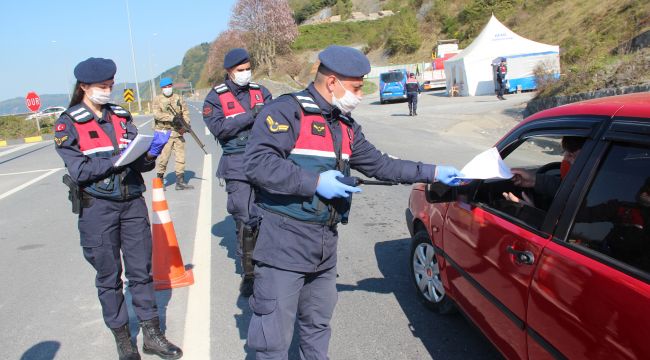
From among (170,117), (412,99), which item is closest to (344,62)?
(170,117)

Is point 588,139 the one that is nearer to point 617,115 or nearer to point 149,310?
point 617,115

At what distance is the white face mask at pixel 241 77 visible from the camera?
181 inches

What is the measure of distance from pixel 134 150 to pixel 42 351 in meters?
1.68

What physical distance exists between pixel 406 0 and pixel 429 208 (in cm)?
8845

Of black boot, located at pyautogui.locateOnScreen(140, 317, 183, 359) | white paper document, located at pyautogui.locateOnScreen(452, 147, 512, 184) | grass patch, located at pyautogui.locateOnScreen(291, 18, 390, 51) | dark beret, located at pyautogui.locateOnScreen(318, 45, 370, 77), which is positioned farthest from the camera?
grass patch, located at pyautogui.locateOnScreen(291, 18, 390, 51)

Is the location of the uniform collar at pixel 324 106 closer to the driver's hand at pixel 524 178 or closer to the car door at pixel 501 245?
the car door at pixel 501 245

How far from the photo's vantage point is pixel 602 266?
1968 mm

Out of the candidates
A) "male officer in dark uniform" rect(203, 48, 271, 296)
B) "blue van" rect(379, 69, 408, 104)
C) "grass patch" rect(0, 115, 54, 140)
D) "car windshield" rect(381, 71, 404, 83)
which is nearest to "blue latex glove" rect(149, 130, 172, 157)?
"male officer in dark uniform" rect(203, 48, 271, 296)

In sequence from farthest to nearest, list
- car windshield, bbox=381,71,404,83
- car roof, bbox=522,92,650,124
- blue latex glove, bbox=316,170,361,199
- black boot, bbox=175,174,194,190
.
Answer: car windshield, bbox=381,71,404,83 → black boot, bbox=175,174,194,190 → blue latex glove, bbox=316,170,361,199 → car roof, bbox=522,92,650,124

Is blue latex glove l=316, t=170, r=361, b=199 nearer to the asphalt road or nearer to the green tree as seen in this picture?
the asphalt road

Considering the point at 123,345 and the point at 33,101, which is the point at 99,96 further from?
the point at 33,101

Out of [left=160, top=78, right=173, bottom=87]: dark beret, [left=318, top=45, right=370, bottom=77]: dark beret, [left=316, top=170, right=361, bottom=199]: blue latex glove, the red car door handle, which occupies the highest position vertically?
[left=160, top=78, right=173, bottom=87]: dark beret

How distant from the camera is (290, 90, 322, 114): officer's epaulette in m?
2.34

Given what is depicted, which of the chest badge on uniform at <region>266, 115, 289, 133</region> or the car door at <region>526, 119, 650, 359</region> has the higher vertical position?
the chest badge on uniform at <region>266, 115, 289, 133</region>
